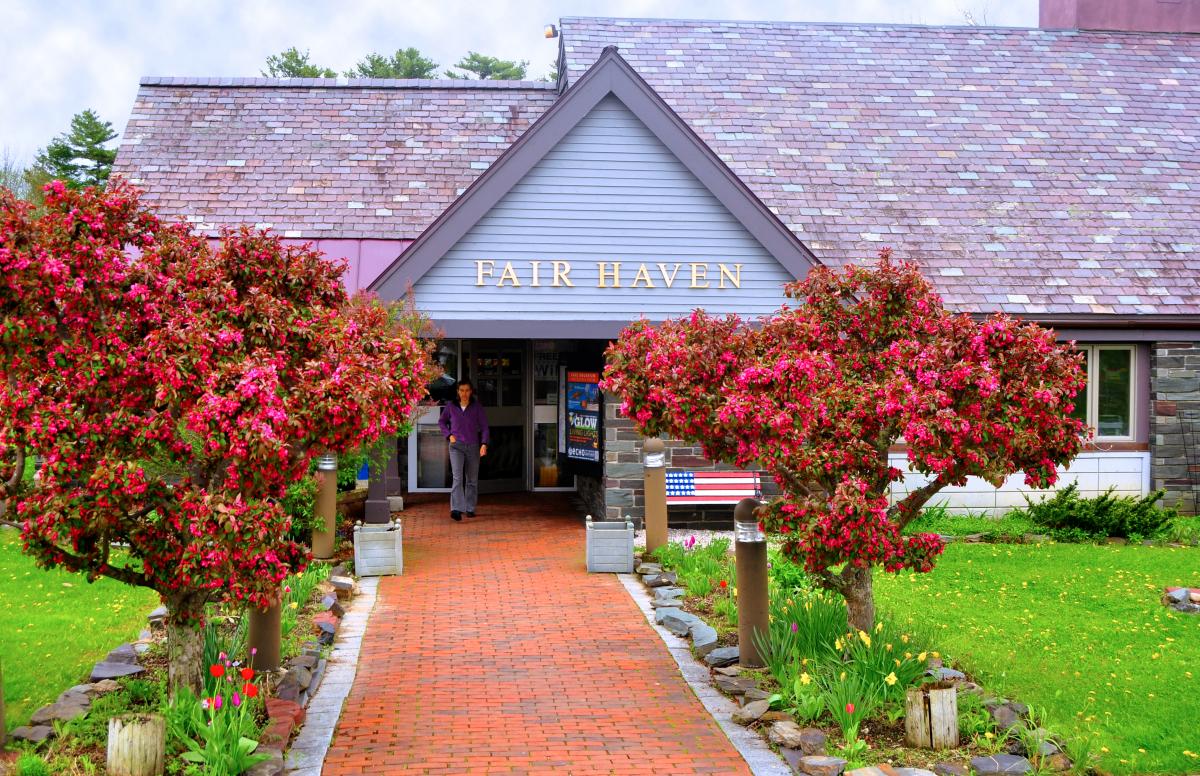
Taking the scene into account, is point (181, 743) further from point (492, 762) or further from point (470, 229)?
point (470, 229)

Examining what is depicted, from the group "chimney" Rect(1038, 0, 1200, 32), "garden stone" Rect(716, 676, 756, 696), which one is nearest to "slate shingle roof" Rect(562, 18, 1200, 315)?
"chimney" Rect(1038, 0, 1200, 32)

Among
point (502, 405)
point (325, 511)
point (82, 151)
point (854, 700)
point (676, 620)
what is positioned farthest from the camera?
point (82, 151)

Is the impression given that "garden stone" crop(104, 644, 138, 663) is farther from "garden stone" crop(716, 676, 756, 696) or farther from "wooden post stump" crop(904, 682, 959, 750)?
"wooden post stump" crop(904, 682, 959, 750)

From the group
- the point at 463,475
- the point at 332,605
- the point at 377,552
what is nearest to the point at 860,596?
the point at 332,605

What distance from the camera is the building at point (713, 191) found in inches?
547

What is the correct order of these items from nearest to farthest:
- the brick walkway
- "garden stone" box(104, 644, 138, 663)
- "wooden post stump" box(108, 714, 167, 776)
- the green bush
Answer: "wooden post stump" box(108, 714, 167, 776), the brick walkway, "garden stone" box(104, 644, 138, 663), the green bush

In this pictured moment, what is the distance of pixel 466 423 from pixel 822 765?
9.20 metres

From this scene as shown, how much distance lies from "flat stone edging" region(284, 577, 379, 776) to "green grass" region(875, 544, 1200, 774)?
4.05 metres

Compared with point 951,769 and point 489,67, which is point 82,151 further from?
point 951,769

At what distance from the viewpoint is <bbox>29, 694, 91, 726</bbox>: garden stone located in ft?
21.0

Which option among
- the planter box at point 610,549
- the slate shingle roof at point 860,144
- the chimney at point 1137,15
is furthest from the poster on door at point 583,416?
the chimney at point 1137,15

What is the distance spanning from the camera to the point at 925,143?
715 inches

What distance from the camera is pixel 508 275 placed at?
13852 mm

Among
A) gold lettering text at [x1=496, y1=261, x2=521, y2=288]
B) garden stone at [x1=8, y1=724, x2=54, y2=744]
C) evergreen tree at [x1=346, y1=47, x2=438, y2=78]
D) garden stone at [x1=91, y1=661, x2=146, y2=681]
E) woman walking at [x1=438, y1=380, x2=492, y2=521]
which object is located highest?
evergreen tree at [x1=346, y1=47, x2=438, y2=78]
